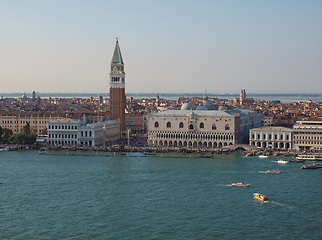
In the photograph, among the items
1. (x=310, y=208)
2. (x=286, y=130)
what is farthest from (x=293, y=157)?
(x=310, y=208)

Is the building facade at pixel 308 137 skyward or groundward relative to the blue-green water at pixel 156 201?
skyward

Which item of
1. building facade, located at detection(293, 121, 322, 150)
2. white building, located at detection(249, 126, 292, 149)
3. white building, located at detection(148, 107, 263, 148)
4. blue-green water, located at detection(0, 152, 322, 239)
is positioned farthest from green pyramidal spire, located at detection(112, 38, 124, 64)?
building facade, located at detection(293, 121, 322, 150)

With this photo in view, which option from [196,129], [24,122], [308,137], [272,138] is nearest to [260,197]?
[308,137]

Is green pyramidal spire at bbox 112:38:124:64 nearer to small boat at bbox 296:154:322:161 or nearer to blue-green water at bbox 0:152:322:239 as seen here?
blue-green water at bbox 0:152:322:239

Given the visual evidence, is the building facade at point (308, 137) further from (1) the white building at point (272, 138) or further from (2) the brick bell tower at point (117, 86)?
(2) the brick bell tower at point (117, 86)

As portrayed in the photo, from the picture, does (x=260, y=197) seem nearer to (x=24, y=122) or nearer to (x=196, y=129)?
(x=196, y=129)

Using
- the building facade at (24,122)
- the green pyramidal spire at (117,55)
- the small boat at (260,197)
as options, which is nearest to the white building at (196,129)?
the green pyramidal spire at (117,55)
